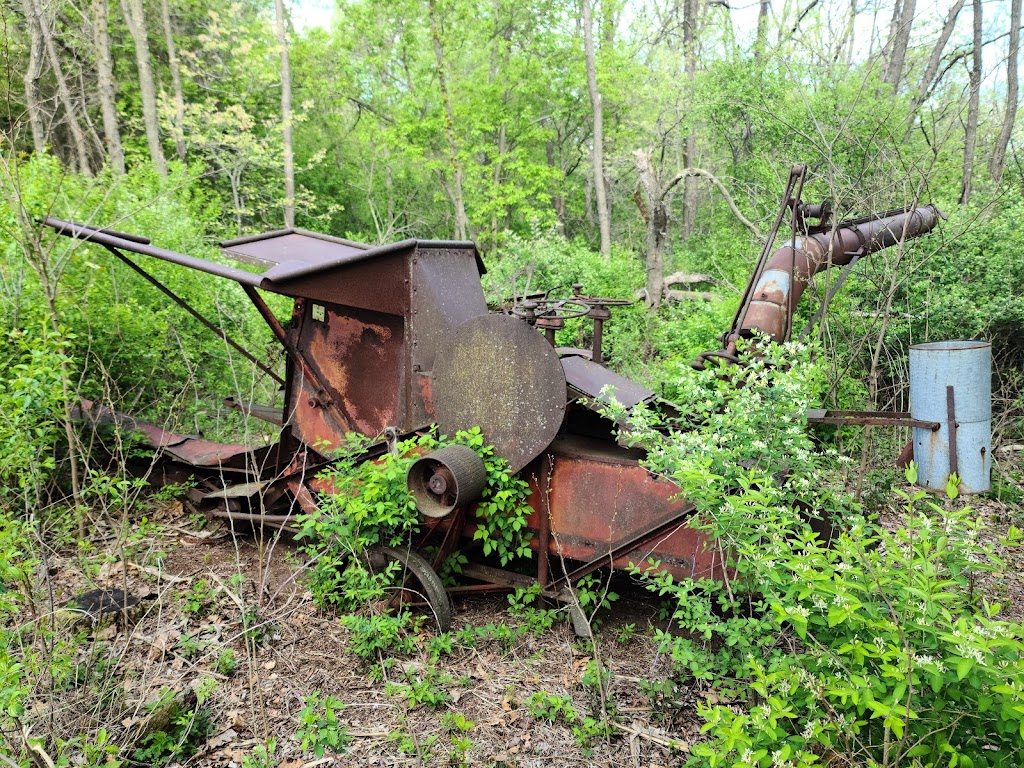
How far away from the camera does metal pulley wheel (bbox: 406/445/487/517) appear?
3688 mm

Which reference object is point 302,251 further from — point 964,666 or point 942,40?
point 942,40

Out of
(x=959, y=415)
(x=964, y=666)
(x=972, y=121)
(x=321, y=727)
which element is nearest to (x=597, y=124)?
(x=972, y=121)

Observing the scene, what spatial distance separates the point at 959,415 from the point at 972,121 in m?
9.39

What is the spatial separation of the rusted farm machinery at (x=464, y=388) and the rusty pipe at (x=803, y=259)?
17mm

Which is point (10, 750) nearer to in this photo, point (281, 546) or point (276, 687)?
point (276, 687)

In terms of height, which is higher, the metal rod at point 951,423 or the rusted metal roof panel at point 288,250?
the rusted metal roof panel at point 288,250

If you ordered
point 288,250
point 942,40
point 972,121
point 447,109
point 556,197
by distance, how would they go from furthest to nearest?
point 556,197
point 447,109
point 942,40
point 972,121
point 288,250

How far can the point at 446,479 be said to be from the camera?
12.3 feet

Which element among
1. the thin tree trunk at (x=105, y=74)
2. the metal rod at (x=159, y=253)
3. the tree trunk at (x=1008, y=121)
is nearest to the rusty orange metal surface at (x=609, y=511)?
the metal rod at (x=159, y=253)

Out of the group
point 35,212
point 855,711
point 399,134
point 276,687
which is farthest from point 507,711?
point 399,134

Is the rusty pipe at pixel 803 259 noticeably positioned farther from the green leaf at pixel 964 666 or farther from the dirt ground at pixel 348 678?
the green leaf at pixel 964 666

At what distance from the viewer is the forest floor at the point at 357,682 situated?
3.18 metres

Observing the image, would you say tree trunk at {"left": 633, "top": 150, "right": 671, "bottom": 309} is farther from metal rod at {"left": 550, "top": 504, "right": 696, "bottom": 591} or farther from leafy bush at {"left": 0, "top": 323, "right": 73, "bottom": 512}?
leafy bush at {"left": 0, "top": 323, "right": 73, "bottom": 512}

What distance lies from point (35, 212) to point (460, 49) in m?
17.5
